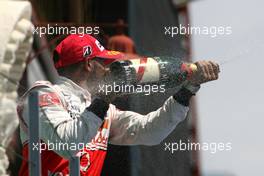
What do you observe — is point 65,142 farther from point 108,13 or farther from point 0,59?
point 108,13

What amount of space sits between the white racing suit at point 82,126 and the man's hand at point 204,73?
0.07 meters

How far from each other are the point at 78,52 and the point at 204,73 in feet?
0.85

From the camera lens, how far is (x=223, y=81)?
2.19m

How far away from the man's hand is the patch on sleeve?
26 centimetres

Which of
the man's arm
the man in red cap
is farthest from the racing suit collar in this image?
the man's arm

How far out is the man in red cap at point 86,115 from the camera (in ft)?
6.53

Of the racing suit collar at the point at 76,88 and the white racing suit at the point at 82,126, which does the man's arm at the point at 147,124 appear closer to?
the white racing suit at the point at 82,126

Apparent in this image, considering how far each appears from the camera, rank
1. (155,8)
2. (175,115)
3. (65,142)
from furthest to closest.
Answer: (155,8), (175,115), (65,142)

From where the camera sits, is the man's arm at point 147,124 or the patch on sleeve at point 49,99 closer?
the patch on sleeve at point 49,99

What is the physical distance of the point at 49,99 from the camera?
205 cm

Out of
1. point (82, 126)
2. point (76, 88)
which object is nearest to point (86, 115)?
point (82, 126)

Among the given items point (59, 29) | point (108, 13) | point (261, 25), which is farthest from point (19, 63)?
point (108, 13)

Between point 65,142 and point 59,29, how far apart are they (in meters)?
0.79

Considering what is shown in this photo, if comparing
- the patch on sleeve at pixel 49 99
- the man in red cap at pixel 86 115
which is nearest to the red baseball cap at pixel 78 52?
the man in red cap at pixel 86 115
